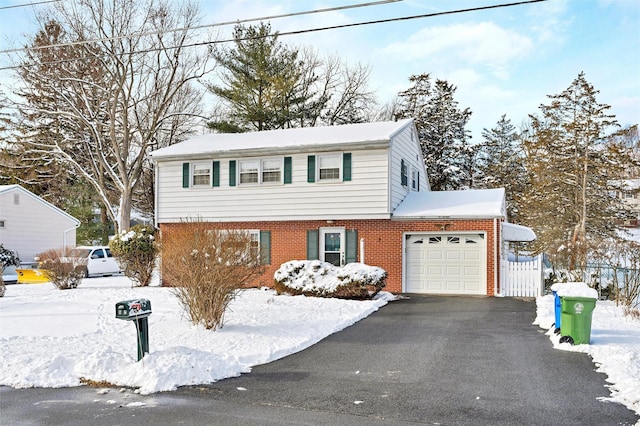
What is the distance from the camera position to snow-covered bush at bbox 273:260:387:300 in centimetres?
1566

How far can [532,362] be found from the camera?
851cm

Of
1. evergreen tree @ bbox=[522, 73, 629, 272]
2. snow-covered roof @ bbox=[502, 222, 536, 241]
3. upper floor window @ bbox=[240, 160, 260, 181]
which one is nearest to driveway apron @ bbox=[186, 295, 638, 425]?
snow-covered roof @ bbox=[502, 222, 536, 241]

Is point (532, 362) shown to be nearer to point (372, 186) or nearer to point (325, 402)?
point (325, 402)

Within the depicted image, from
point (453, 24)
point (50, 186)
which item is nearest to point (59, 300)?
point (453, 24)

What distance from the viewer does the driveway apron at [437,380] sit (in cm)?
611

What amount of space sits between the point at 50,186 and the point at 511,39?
3537cm

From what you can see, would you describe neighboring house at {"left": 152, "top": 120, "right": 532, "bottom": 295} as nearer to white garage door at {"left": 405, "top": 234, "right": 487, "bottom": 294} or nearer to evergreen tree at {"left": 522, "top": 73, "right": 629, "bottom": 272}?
white garage door at {"left": 405, "top": 234, "right": 487, "bottom": 294}

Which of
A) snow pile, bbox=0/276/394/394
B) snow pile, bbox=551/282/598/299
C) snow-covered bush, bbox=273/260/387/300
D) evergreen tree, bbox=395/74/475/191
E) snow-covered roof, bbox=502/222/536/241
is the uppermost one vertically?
evergreen tree, bbox=395/74/475/191

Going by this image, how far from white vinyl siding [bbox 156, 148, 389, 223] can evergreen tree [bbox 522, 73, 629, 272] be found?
13732 millimetres

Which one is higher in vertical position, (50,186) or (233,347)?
(50,186)

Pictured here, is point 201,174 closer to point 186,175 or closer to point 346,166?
point 186,175

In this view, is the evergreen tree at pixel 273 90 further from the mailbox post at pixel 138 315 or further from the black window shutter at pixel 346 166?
the mailbox post at pixel 138 315

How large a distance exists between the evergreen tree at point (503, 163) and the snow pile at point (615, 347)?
77.6ft

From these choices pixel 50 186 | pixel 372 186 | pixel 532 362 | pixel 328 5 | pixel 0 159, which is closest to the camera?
pixel 532 362
